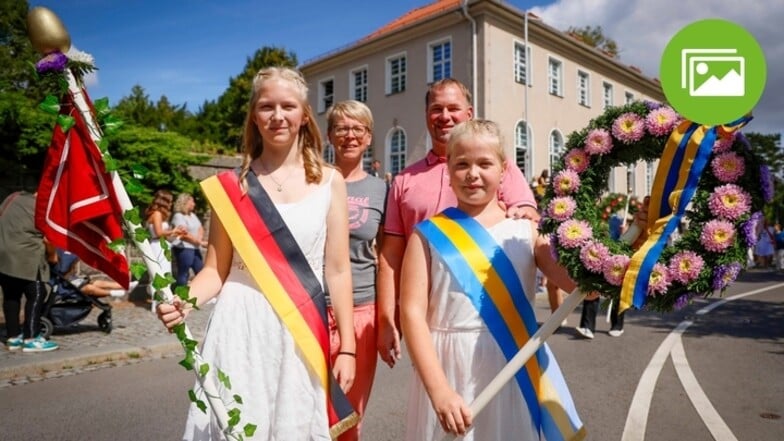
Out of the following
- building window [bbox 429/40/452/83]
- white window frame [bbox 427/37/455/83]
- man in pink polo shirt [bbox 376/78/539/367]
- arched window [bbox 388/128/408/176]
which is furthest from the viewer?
arched window [bbox 388/128/408/176]

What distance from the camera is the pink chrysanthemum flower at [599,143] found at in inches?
80.1

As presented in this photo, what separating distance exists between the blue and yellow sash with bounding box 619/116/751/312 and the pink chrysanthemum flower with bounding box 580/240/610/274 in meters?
0.08

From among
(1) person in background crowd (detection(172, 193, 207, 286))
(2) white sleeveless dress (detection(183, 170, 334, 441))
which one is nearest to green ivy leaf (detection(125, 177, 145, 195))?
(2) white sleeveless dress (detection(183, 170, 334, 441))

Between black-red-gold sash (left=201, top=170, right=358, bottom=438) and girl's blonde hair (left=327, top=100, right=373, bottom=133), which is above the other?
girl's blonde hair (left=327, top=100, right=373, bottom=133)

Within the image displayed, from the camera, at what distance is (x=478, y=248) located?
208 cm

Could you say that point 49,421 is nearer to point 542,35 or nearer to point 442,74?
point 442,74

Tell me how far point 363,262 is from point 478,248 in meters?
0.74

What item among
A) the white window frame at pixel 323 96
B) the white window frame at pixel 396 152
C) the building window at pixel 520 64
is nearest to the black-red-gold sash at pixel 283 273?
the building window at pixel 520 64

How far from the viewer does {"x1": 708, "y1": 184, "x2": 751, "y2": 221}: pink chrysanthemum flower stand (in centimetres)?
174

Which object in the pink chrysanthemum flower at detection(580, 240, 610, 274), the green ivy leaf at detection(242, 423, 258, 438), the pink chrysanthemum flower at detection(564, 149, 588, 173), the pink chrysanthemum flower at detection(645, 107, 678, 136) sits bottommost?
the green ivy leaf at detection(242, 423, 258, 438)

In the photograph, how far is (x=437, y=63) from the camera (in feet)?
72.5

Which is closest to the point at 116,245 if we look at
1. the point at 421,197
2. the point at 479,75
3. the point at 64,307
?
the point at 421,197

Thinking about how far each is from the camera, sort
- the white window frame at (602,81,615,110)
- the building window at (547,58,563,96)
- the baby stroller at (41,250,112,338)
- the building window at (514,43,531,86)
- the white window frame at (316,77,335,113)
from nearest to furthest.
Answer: the baby stroller at (41,250,112,338)
the building window at (514,43,531,86)
the building window at (547,58,563,96)
the white window frame at (316,77,335,113)
the white window frame at (602,81,615,110)

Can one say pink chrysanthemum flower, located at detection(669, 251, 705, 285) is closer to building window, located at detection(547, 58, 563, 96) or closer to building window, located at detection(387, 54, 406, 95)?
building window, located at detection(387, 54, 406, 95)
